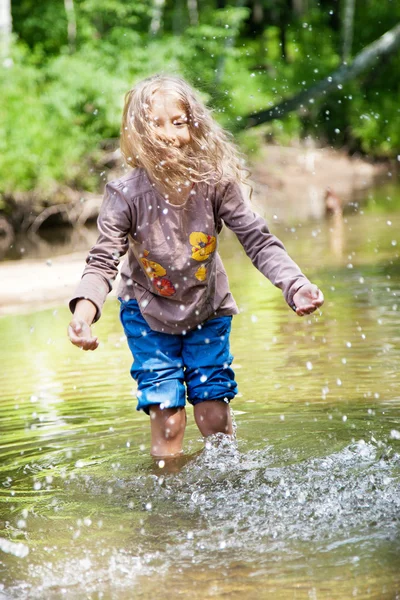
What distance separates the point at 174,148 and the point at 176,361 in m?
0.91

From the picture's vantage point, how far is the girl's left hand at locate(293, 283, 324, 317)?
356 cm

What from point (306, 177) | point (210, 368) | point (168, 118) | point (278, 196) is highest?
point (168, 118)

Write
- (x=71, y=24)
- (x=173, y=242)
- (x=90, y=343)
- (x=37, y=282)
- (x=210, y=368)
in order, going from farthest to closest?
1. (x=71, y=24)
2. (x=37, y=282)
3. (x=210, y=368)
4. (x=173, y=242)
5. (x=90, y=343)

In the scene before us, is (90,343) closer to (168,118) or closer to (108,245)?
(108,245)

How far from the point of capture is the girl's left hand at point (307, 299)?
3.56 m

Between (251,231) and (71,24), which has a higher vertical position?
(251,231)

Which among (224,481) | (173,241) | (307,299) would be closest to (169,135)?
(173,241)

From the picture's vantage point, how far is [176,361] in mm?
4168

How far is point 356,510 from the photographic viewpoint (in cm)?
338

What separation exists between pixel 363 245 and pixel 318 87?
2.49 meters

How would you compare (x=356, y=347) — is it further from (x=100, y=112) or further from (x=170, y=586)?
(x=100, y=112)

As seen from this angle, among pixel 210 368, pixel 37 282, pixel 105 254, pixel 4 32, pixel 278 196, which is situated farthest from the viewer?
pixel 278 196

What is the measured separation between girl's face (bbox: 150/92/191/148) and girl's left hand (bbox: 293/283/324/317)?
796 mm

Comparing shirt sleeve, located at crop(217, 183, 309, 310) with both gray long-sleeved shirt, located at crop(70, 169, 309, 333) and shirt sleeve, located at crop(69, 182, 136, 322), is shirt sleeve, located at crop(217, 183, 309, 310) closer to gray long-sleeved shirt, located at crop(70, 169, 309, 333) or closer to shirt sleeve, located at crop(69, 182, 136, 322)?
gray long-sleeved shirt, located at crop(70, 169, 309, 333)
